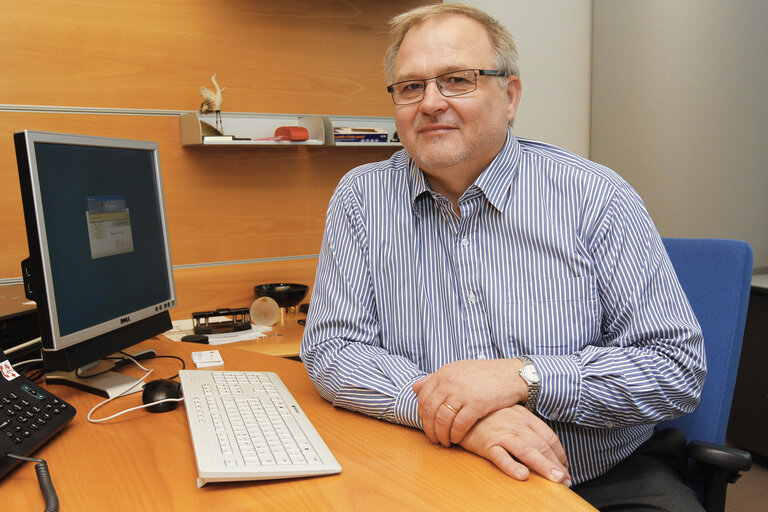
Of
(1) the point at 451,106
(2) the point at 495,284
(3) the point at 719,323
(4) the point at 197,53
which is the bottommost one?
(3) the point at 719,323

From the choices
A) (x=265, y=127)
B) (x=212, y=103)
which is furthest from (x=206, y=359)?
(x=265, y=127)

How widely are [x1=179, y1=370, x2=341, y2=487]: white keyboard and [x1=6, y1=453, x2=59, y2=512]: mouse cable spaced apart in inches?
7.2

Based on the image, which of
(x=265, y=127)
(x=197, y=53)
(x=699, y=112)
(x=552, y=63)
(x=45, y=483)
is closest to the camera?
(x=45, y=483)

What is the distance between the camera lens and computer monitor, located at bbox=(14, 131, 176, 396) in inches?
46.8

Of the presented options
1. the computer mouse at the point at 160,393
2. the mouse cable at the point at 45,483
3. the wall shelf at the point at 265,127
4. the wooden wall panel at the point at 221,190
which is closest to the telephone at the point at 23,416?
the mouse cable at the point at 45,483

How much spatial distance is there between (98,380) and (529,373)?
91 centimetres

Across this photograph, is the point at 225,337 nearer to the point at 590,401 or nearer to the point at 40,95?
the point at 40,95

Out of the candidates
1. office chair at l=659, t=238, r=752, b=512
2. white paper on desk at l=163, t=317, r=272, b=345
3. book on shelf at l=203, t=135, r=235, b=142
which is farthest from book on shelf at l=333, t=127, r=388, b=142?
office chair at l=659, t=238, r=752, b=512

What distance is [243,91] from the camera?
2.66m

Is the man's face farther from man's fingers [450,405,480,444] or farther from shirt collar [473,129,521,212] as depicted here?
man's fingers [450,405,480,444]

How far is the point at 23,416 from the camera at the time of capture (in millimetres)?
1064

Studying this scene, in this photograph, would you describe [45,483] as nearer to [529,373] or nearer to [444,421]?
[444,421]

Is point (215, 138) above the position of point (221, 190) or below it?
above

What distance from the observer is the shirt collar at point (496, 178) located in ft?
4.66
